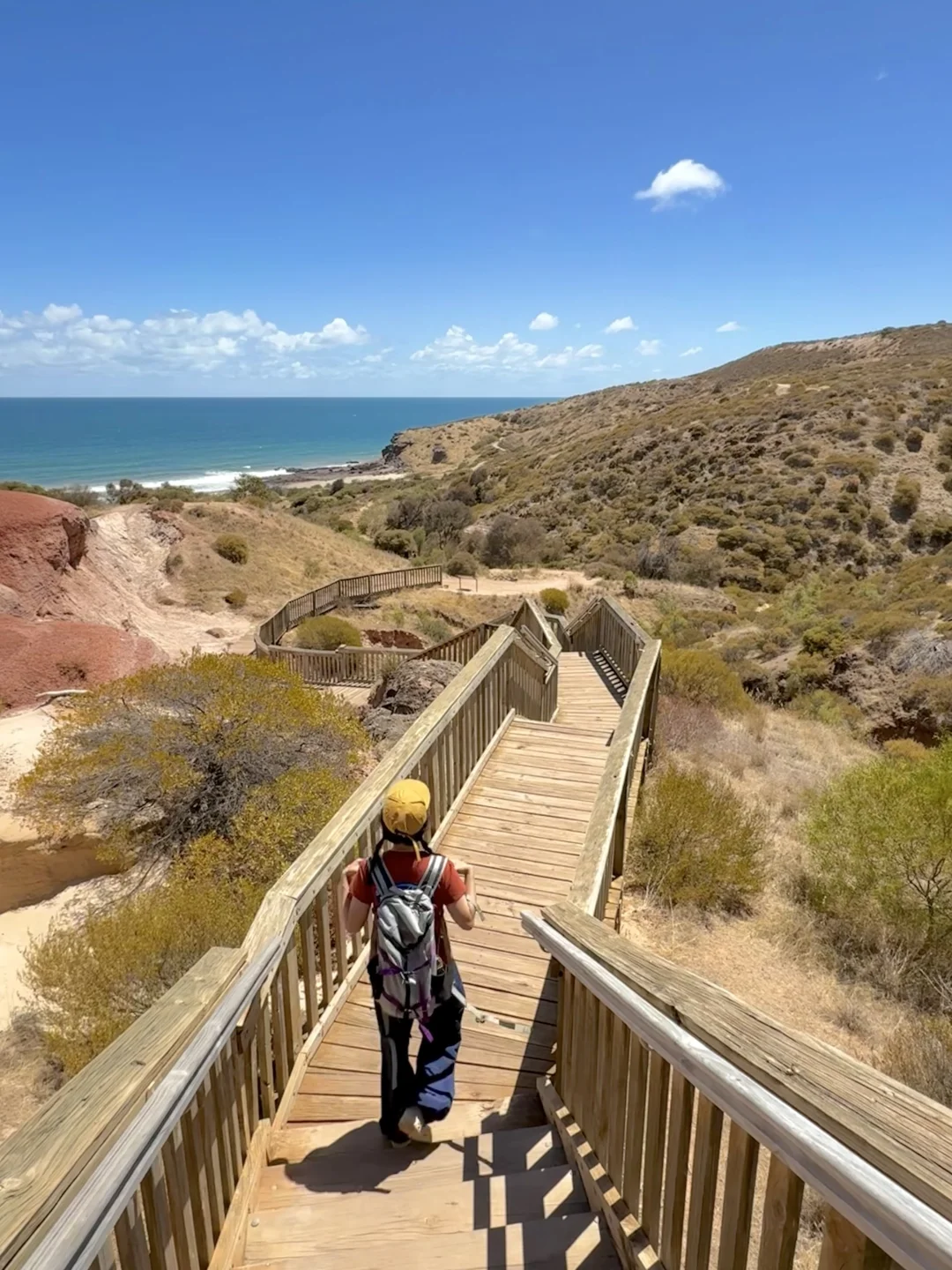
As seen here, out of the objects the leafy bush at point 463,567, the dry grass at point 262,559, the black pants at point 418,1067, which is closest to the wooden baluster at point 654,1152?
the black pants at point 418,1067

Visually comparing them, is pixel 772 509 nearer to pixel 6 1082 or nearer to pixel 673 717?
pixel 673 717

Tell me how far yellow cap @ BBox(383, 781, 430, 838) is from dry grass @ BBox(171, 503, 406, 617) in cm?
2434

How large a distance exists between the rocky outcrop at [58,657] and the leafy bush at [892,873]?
1211 centimetres

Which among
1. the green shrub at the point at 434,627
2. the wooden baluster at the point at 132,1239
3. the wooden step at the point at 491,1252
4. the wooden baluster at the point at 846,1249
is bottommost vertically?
the green shrub at the point at 434,627

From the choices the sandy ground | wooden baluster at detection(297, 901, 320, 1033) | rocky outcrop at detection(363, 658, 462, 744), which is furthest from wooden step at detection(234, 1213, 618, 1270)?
the sandy ground

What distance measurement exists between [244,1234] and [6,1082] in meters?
5.03

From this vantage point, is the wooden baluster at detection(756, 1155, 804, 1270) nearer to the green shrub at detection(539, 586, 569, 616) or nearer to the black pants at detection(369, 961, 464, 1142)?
the black pants at detection(369, 961, 464, 1142)

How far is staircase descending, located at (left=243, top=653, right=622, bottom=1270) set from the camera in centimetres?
254

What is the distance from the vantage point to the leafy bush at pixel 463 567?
32.5 metres

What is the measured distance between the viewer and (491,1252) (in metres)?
2.48

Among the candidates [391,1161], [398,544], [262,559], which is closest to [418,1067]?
[391,1161]

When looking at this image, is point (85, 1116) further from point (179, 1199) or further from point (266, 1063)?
point (266, 1063)

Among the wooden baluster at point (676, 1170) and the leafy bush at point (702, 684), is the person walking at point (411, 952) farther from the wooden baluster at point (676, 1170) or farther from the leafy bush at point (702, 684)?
the leafy bush at point (702, 684)

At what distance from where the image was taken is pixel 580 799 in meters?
6.45
